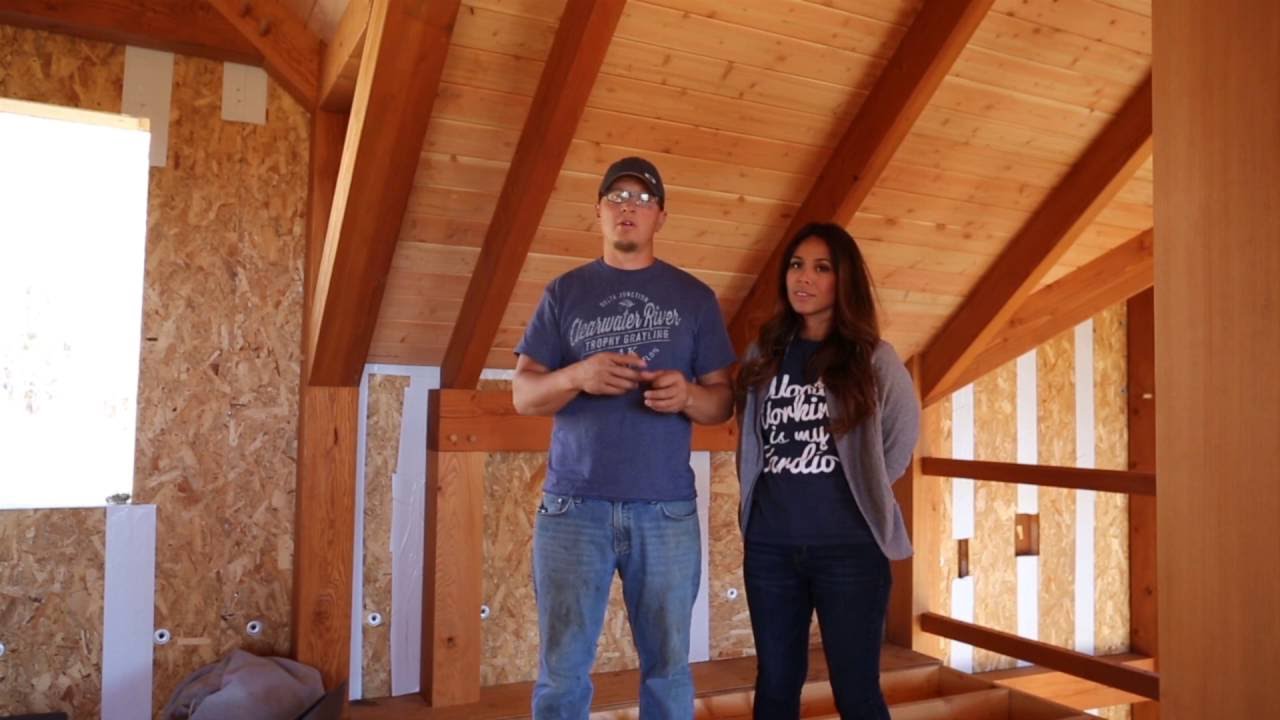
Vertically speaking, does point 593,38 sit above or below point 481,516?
above

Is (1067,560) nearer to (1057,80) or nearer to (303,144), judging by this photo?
(1057,80)

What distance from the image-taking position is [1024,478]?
11.6 feet

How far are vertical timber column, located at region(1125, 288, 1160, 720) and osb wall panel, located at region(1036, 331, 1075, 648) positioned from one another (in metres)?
0.38

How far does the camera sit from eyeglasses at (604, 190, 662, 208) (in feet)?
6.54

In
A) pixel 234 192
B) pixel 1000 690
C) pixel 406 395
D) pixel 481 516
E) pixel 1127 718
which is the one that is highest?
pixel 234 192

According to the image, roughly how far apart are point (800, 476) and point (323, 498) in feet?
5.72

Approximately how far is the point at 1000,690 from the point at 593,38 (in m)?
2.60

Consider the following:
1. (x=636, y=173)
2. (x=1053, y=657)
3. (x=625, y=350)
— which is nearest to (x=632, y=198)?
(x=636, y=173)

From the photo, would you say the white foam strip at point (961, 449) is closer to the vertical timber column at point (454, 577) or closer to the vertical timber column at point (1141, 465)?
the vertical timber column at point (1141, 465)

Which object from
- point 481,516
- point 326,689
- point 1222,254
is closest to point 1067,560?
Answer: point 481,516

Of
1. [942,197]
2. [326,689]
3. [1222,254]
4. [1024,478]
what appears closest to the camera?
[1222,254]

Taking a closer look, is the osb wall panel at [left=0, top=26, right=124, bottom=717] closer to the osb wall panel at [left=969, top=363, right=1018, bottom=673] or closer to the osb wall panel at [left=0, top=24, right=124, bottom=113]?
the osb wall panel at [left=0, top=24, right=124, bottom=113]

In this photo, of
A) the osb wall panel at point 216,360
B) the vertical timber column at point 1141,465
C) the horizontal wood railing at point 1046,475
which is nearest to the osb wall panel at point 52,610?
the osb wall panel at point 216,360

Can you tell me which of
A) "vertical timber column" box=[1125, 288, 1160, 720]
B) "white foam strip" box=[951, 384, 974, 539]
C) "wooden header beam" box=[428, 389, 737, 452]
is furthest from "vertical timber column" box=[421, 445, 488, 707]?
"vertical timber column" box=[1125, 288, 1160, 720]
